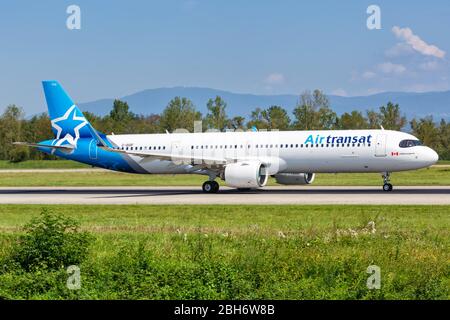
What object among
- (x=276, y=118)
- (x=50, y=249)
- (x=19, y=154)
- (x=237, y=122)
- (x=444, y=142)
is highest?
(x=276, y=118)

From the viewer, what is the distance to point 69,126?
2036 inches

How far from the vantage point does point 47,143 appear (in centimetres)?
5212

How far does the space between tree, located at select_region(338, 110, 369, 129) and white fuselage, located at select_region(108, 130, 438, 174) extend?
287 feet

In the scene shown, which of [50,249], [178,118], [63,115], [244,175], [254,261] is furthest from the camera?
[178,118]

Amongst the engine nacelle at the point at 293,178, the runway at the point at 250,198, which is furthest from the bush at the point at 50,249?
the engine nacelle at the point at 293,178

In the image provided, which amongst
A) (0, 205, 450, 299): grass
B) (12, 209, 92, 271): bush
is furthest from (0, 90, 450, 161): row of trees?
(12, 209, 92, 271): bush

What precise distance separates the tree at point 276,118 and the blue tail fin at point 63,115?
83.2 m

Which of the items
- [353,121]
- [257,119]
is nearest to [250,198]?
[257,119]

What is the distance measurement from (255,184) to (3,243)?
23846mm

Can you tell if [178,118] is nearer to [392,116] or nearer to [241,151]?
[392,116]

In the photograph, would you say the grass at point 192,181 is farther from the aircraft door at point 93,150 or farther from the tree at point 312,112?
the tree at point 312,112

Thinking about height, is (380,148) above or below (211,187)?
above

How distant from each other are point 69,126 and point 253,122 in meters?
86.4
